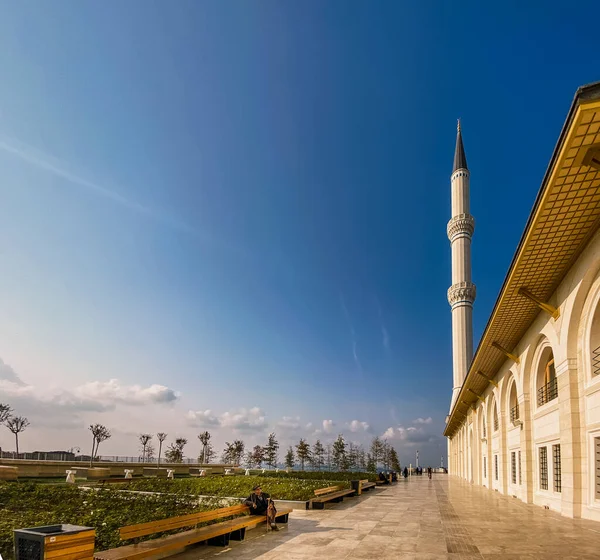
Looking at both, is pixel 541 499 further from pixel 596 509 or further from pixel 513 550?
pixel 513 550

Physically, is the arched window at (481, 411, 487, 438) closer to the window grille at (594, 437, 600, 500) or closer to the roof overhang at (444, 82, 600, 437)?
the roof overhang at (444, 82, 600, 437)

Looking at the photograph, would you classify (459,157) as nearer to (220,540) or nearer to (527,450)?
(527,450)

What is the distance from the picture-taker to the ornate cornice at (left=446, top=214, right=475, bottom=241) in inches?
2557

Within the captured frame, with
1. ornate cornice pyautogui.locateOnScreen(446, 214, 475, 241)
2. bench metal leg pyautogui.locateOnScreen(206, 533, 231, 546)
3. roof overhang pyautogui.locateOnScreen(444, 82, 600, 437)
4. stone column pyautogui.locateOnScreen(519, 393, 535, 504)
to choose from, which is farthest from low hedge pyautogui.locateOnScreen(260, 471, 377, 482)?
ornate cornice pyautogui.locateOnScreen(446, 214, 475, 241)

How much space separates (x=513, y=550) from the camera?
9898 millimetres

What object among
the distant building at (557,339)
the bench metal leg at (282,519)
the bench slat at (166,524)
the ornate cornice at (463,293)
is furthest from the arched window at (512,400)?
the ornate cornice at (463,293)

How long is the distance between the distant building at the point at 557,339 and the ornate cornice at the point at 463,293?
39.2m

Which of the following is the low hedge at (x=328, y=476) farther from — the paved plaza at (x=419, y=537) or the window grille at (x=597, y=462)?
the window grille at (x=597, y=462)

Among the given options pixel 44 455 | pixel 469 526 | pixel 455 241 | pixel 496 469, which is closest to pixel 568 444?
pixel 469 526

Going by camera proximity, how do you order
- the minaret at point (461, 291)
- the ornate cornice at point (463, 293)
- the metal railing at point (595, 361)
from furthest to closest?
the ornate cornice at point (463, 293), the minaret at point (461, 291), the metal railing at point (595, 361)

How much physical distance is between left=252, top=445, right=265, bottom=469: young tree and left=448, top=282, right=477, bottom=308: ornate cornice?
38395 mm

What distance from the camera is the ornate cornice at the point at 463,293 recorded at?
208 feet

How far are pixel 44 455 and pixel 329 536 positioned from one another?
45.4 meters

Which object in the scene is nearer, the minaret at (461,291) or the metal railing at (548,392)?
the metal railing at (548,392)
